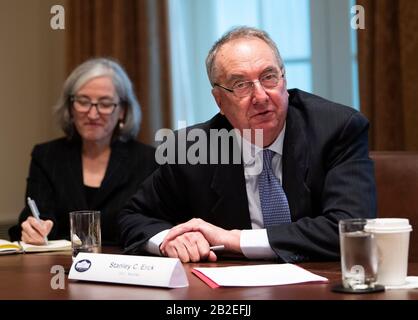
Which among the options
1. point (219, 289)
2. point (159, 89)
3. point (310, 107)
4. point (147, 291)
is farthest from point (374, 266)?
→ point (159, 89)

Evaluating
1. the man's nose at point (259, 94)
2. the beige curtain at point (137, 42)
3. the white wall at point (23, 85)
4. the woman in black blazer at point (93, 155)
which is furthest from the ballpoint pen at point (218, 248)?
the white wall at point (23, 85)

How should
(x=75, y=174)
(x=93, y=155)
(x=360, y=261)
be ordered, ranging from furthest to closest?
(x=93, y=155)
(x=75, y=174)
(x=360, y=261)

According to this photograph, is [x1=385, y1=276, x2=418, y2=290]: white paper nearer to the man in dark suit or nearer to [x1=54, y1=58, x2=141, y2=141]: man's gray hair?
the man in dark suit

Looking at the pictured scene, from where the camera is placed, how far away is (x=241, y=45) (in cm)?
221

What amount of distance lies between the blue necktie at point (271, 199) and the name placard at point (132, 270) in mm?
653

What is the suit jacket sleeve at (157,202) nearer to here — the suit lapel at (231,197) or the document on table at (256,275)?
the suit lapel at (231,197)

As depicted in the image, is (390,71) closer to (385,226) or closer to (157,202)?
(157,202)

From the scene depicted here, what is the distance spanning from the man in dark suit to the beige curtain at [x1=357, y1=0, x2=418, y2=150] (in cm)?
96

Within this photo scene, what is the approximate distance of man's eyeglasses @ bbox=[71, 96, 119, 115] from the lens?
3.39 metres

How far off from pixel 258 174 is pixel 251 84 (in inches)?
10.9

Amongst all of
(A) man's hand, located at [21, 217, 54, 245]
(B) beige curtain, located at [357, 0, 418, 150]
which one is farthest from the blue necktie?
(B) beige curtain, located at [357, 0, 418, 150]

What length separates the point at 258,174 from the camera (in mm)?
2246

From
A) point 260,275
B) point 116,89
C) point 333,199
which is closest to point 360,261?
point 260,275

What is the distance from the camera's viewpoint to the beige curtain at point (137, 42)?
3.94 m
